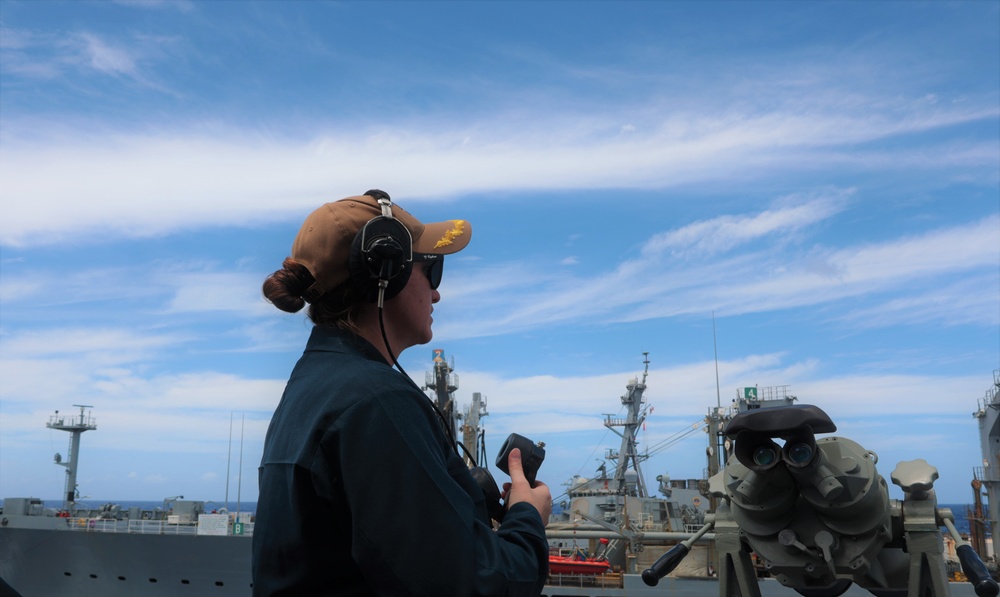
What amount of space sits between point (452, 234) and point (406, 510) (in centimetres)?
86

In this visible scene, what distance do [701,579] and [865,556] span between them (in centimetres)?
1092

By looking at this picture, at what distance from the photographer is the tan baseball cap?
1938 millimetres

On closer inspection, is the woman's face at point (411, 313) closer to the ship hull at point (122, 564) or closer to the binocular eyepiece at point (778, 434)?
the binocular eyepiece at point (778, 434)

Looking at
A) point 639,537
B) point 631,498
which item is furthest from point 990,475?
point 639,537

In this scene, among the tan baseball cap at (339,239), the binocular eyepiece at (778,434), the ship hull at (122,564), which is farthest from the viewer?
the ship hull at (122,564)

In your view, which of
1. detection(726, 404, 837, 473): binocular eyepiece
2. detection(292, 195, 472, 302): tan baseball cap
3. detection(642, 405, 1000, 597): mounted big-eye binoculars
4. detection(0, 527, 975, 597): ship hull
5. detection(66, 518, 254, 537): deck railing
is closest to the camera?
detection(292, 195, 472, 302): tan baseball cap

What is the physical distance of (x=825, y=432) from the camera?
11.3ft

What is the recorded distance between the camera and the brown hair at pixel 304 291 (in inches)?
77.2

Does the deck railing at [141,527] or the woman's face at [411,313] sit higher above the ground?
the woman's face at [411,313]

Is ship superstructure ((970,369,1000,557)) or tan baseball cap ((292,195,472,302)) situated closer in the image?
tan baseball cap ((292,195,472,302))

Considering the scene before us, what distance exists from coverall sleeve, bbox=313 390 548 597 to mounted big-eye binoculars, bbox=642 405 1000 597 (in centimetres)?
231

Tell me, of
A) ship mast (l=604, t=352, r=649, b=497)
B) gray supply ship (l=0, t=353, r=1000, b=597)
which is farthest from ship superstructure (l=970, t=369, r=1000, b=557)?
ship mast (l=604, t=352, r=649, b=497)

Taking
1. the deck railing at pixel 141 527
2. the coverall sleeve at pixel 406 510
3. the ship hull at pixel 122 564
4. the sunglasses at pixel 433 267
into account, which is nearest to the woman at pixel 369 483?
the coverall sleeve at pixel 406 510

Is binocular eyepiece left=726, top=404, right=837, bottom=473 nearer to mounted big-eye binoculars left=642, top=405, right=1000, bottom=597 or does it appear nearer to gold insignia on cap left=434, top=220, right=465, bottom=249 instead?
mounted big-eye binoculars left=642, top=405, right=1000, bottom=597
